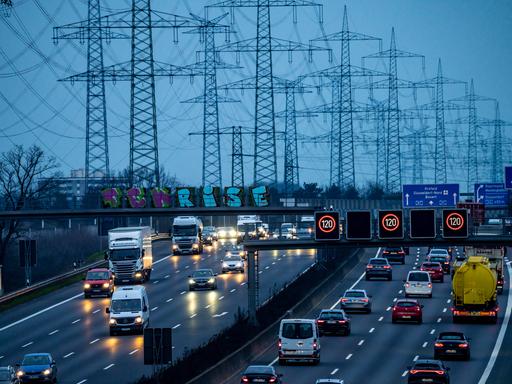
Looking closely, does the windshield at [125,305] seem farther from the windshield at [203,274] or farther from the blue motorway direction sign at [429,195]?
the blue motorway direction sign at [429,195]

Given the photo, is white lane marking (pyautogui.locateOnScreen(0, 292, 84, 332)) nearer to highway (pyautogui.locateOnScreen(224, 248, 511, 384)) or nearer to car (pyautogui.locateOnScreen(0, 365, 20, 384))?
highway (pyautogui.locateOnScreen(224, 248, 511, 384))

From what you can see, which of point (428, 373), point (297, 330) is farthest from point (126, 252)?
point (428, 373)

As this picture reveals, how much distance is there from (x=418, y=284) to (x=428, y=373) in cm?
4022

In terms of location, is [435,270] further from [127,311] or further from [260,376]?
[260,376]

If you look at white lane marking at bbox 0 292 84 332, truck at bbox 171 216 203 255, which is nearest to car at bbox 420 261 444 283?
truck at bbox 171 216 203 255

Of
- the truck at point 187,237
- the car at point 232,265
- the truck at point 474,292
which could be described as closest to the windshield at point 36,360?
the truck at point 474,292

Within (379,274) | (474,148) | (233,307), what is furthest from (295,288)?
(474,148)

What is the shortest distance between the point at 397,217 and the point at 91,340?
16.4 meters

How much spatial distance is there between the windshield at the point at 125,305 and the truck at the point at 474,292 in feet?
55.7

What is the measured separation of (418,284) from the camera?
79.9 metres

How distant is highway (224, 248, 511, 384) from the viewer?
4744cm

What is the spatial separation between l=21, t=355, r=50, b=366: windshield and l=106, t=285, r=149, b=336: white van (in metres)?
14.1

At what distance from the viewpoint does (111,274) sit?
→ 81.4 m

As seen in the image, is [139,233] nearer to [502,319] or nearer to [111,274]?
[111,274]
